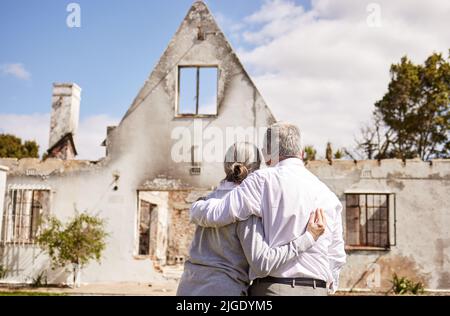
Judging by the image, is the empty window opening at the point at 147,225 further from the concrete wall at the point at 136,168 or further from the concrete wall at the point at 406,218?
the concrete wall at the point at 406,218

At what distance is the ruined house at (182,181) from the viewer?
476 inches

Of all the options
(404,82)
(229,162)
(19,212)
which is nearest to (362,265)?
(19,212)

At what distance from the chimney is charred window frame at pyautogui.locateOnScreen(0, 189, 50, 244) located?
5.99 ft

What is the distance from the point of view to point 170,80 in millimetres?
12688

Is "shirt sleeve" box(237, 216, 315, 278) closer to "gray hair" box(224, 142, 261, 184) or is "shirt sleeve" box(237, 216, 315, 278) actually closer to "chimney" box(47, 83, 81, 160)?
"gray hair" box(224, 142, 261, 184)

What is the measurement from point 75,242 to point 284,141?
384 inches

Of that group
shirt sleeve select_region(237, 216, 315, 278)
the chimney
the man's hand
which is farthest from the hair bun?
the chimney

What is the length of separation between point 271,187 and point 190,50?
10636 millimetres

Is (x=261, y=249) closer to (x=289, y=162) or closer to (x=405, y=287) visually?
(x=289, y=162)

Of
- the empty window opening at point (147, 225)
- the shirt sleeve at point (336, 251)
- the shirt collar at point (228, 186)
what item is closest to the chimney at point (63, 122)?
the empty window opening at point (147, 225)

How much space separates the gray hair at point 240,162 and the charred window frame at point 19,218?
10.5 metres

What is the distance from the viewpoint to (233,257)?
2600mm

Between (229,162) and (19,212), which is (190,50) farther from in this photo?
(229,162)

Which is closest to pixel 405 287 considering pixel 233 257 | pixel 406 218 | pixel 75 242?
pixel 406 218
